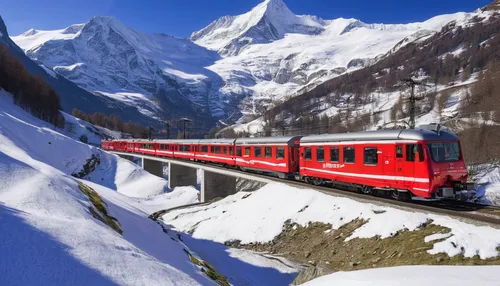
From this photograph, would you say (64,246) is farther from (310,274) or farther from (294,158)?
(294,158)

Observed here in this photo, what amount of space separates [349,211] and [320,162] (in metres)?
6.05

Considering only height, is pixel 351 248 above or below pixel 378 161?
below

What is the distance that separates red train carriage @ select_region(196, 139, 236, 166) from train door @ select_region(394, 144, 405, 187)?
19448mm

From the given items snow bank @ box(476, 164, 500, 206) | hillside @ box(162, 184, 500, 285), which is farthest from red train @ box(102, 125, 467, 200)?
snow bank @ box(476, 164, 500, 206)

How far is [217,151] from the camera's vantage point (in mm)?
38062

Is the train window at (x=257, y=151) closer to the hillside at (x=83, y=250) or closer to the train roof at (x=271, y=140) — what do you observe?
the train roof at (x=271, y=140)

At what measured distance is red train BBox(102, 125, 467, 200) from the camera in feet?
50.0

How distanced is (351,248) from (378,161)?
5318 millimetres

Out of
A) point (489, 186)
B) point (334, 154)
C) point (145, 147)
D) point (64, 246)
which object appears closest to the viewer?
point (64, 246)

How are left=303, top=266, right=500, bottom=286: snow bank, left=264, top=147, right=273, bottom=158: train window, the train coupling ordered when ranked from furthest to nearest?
left=264, top=147, right=273, bottom=158: train window, the train coupling, left=303, top=266, right=500, bottom=286: snow bank

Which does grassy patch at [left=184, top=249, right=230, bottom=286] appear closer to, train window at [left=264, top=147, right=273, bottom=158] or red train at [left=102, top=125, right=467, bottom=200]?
red train at [left=102, top=125, right=467, bottom=200]

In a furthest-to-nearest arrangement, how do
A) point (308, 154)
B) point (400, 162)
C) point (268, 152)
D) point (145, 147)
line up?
point (145, 147) < point (268, 152) < point (308, 154) < point (400, 162)

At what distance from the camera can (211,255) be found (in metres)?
17.4

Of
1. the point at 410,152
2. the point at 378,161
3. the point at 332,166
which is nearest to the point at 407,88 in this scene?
the point at 332,166
